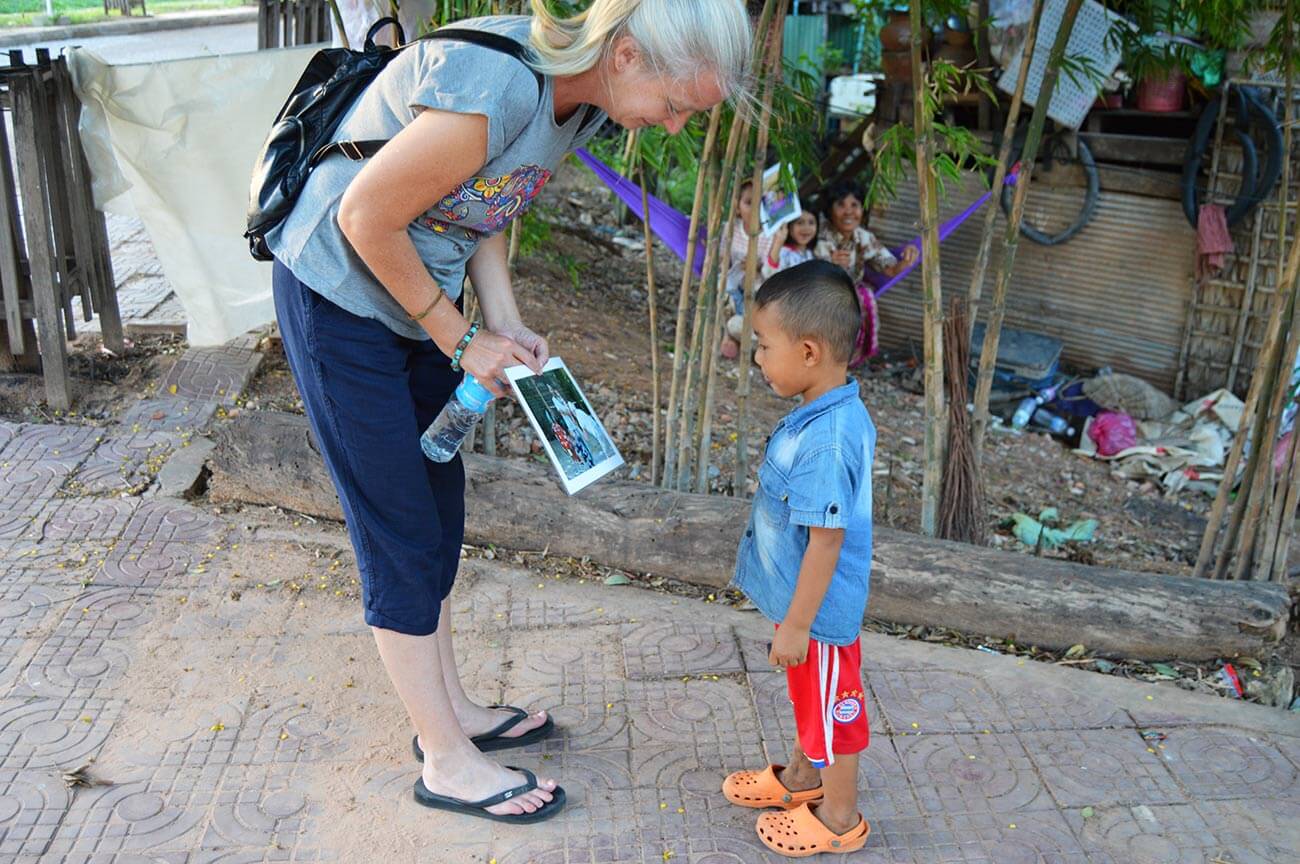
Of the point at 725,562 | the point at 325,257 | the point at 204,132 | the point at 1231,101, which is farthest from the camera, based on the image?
the point at 1231,101

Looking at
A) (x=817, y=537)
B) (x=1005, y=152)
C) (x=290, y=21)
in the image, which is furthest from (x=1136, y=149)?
(x=817, y=537)

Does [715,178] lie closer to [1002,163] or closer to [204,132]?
[1002,163]

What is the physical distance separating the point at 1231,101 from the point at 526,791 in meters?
5.50

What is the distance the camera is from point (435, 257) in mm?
1891

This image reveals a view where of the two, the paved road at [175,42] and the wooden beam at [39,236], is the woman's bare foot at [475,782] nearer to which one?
the wooden beam at [39,236]

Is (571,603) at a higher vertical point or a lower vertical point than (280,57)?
A: lower

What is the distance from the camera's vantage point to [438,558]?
6.79ft

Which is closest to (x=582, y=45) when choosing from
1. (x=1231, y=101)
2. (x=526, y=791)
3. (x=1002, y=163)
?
(x=526, y=791)

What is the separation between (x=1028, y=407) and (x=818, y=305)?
4529mm

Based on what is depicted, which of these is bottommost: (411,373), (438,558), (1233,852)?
(1233,852)

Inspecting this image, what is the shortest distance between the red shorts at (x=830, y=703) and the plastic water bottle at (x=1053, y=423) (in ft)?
14.2

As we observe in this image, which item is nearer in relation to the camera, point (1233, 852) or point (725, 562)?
point (1233, 852)

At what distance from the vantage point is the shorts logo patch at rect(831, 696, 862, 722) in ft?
6.61

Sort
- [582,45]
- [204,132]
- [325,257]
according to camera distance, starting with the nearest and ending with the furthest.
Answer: [582,45]
[325,257]
[204,132]
